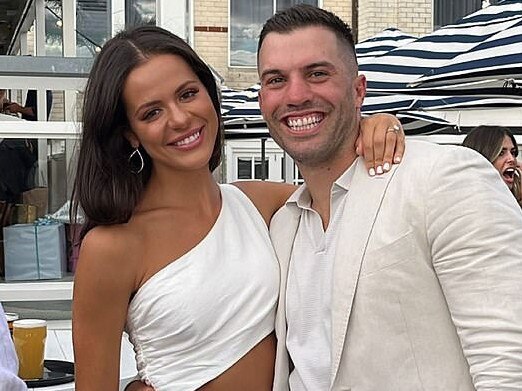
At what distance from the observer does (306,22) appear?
1870mm

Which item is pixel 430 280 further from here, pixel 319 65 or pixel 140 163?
pixel 140 163

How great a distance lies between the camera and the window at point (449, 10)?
37.7ft

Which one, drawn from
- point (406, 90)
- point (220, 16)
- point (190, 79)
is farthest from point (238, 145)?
point (190, 79)

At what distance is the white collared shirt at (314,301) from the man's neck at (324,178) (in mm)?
22

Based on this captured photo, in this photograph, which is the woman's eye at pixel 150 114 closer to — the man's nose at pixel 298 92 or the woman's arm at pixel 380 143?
the man's nose at pixel 298 92

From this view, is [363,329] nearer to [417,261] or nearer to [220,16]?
[417,261]

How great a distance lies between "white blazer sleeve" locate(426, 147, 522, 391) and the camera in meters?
1.50

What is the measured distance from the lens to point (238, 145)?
10.3m

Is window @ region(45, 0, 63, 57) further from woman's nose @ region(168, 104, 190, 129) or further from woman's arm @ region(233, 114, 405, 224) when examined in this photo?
woman's arm @ region(233, 114, 405, 224)

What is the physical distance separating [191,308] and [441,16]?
10.3 meters

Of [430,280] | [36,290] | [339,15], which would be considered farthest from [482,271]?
[339,15]

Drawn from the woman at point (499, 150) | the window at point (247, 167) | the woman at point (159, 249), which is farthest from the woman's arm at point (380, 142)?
the window at point (247, 167)

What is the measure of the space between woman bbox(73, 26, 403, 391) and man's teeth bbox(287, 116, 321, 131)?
25 cm

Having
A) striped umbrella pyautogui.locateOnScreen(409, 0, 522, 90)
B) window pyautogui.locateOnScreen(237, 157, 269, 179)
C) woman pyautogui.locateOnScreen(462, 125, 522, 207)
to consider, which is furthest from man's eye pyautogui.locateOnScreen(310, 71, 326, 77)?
window pyautogui.locateOnScreen(237, 157, 269, 179)
